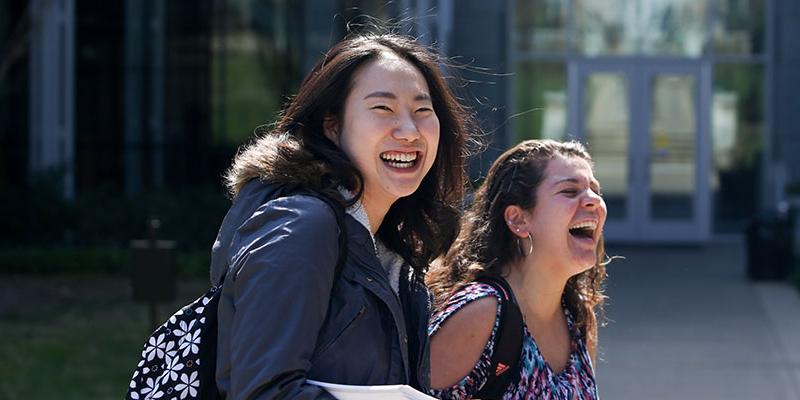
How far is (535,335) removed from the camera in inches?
134

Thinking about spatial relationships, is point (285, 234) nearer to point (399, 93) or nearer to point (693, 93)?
point (399, 93)

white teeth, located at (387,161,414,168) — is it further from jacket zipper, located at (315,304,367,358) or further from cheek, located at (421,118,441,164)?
jacket zipper, located at (315,304,367,358)

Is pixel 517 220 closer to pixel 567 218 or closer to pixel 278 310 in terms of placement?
pixel 567 218

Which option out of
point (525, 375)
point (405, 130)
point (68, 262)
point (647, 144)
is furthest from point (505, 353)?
point (647, 144)

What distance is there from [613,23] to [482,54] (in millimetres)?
2883

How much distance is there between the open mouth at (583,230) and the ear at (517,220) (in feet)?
0.40

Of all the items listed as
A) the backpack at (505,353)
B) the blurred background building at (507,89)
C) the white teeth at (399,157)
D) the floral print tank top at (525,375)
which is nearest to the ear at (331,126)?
the white teeth at (399,157)

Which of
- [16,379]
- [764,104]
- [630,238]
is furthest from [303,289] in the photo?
[764,104]

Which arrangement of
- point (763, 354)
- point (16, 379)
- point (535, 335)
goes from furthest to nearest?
1. point (763, 354)
2. point (16, 379)
3. point (535, 335)

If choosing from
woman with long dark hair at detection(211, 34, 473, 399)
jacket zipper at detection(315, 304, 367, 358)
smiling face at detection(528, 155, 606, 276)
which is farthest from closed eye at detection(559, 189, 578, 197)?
jacket zipper at detection(315, 304, 367, 358)

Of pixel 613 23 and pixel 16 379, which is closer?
pixel 16 379

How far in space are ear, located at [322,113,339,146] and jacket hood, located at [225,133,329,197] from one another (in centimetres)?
7

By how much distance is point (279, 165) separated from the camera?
240cm

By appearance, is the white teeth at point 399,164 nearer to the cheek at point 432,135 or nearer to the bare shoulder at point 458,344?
the cheek at point 432,135
